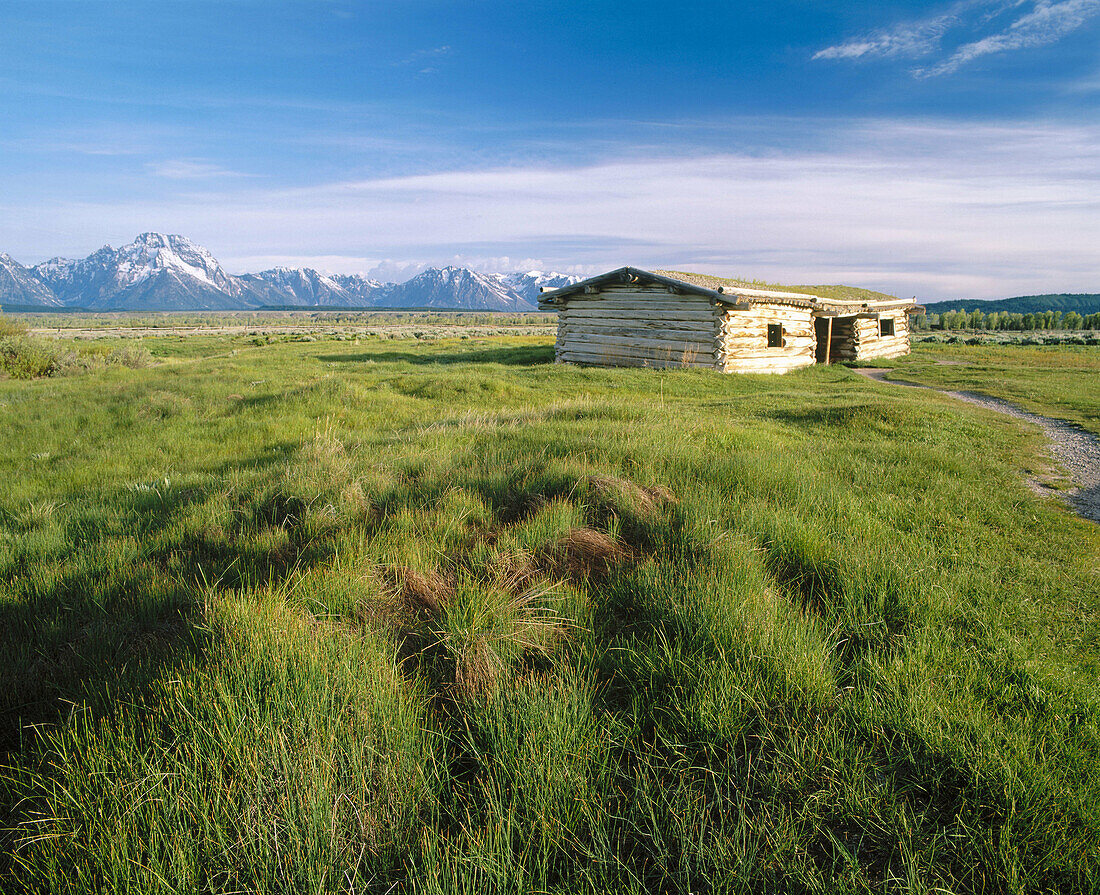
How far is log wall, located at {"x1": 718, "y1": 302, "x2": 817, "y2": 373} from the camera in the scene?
64.4 feet

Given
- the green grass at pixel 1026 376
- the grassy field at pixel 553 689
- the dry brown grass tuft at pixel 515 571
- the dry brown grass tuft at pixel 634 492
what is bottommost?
the grassy field at pixel 553 689

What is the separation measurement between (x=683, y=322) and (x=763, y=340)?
152 inches

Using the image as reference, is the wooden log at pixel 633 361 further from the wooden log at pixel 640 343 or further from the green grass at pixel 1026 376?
the green grass at pixel 1026 376

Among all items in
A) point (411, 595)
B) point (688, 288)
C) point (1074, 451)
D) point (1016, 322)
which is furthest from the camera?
point (1016, 322)

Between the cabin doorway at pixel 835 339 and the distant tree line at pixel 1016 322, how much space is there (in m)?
49.5

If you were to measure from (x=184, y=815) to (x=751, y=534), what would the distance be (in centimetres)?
351

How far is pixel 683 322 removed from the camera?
19969 millimetres

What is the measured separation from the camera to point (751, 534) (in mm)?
4016

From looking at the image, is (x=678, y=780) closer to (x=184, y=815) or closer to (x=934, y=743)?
(x=934, y=743)

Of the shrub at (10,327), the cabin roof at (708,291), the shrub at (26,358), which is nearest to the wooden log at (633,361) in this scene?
the cabin roof at (708,291)

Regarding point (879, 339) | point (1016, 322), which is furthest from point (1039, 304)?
point (879, 339)

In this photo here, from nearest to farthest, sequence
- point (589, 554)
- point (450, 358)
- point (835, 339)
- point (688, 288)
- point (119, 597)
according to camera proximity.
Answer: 1. point (119, 597)
2. point (589, 554)
3. point (688, 288)
4. point (450, 358)
5. point (835, 339)

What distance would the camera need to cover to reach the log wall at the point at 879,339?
28.0 metres

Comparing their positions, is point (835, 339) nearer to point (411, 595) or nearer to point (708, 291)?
point (708, 291)
